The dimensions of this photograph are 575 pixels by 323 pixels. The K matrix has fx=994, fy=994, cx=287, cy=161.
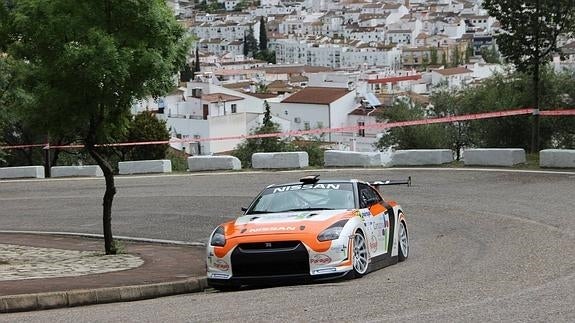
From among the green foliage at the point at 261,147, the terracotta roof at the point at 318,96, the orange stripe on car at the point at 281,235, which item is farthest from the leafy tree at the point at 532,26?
the terracotta roof at the point at 318,96

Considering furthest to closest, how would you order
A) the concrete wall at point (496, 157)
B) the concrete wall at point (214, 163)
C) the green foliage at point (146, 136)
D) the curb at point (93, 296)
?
the green foliage at point (146, 136)
the concrete wall at point (214, 163)
the concrete wall at point (496, 157)
the curb at point (93, 296)

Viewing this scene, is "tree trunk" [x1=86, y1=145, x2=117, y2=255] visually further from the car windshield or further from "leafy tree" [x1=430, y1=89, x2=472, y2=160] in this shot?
"leafy tree" [x1=430, y1=89, x2=472, y2=160]

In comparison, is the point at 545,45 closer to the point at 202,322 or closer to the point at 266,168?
the point at 266,168

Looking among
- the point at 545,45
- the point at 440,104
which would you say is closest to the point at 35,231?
the point at 545,45

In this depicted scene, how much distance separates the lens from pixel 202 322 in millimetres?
9102

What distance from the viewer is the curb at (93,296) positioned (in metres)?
10.7

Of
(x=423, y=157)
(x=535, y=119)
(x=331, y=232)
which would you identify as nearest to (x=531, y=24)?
(x=535, y=119)

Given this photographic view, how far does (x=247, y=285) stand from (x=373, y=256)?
188cm

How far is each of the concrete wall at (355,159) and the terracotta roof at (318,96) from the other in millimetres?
77252

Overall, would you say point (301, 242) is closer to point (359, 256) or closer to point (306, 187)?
point (359, 256)

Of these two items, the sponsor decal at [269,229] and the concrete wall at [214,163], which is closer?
the sponsor decal at [269,229]

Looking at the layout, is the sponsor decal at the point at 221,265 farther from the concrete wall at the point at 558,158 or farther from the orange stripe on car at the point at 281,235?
the concrete wall at the point at 558,158

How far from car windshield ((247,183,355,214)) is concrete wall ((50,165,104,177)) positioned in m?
17.4

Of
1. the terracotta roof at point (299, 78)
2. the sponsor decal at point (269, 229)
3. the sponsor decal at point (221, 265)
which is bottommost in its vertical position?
the sponsor decal at point (221, 265)
